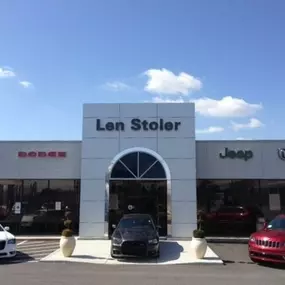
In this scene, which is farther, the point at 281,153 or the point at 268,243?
the point at 281,153

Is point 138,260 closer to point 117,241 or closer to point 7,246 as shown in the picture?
A: point 117,241

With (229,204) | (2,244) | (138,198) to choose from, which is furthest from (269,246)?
(138,198)

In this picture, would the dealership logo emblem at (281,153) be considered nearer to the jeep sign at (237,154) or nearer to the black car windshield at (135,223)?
the jeep sign at (237,154)

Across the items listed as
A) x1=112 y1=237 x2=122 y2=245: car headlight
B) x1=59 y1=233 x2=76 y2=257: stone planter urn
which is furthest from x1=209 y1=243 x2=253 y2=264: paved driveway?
x1=59 y1=233 x2=76 y2=257: stone planter urn

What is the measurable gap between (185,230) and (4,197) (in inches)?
401

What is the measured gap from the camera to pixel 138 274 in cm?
1266

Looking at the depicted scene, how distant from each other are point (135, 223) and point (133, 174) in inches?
200

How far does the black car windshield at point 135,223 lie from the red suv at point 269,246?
172 inches

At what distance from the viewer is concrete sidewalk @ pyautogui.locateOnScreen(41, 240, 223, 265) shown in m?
15.2

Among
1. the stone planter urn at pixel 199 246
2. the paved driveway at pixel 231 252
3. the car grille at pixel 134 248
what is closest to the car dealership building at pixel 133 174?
the paved driveway at pixel 231 252

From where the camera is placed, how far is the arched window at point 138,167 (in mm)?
22359

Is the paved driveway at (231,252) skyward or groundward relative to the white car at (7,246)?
groundward

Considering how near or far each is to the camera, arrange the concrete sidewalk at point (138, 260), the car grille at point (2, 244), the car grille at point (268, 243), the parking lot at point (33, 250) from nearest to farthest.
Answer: the car grille at point (268, 243)
the car grille at point (2, 244)
the concrete sidewalk at point (138, 260)
the parking lot at point (33, 250)

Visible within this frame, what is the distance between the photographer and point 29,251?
17.6 meters
